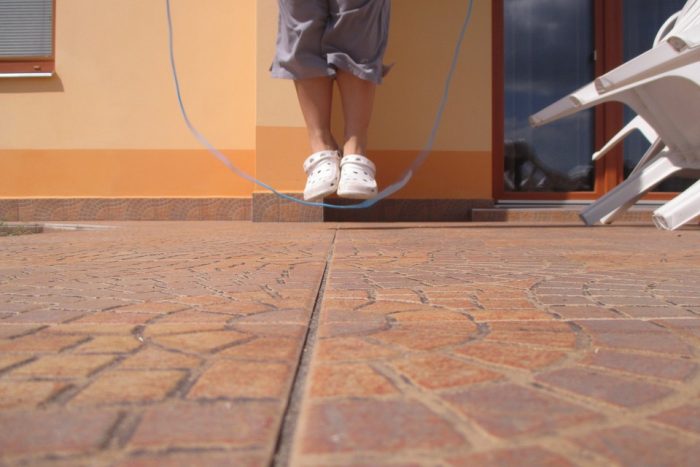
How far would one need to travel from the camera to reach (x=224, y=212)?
446cm

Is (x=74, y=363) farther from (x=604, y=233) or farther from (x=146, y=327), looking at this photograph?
(x=604, y=233)

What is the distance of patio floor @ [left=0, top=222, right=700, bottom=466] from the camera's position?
1.34 ft

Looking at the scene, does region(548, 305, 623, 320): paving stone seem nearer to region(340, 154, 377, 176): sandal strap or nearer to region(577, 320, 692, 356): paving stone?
region(577, 320, 692, 356): paving stone

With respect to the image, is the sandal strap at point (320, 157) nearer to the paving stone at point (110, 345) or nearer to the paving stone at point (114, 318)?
the paving stone at point (114, 318)

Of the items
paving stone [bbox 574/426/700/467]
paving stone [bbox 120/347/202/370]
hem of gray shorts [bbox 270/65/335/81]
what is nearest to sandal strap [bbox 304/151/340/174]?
hem of gray shorts [bbox 270/65/335/81]

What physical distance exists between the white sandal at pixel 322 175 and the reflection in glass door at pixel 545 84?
2661mm

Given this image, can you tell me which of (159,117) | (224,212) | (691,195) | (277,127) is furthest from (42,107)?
(691,195)

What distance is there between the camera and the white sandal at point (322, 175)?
8.01 ft

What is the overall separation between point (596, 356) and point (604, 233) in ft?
7.17

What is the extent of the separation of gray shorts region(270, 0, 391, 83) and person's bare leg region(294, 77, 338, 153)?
58 millimetres

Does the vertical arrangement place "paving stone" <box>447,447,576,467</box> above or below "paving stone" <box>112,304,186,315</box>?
below

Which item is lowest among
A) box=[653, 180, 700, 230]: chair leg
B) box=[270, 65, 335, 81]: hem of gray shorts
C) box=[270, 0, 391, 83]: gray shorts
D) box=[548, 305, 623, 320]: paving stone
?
box=[548, 305, 623, 320]: paving stone

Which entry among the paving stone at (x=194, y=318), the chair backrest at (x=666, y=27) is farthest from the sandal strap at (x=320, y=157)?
the paving stone at (x=194, y=318)

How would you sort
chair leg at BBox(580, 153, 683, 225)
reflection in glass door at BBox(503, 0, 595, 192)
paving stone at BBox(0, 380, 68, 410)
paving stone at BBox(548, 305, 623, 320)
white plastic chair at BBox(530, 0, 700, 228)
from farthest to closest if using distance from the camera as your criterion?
reflection in glass door at BBox(503, 0, 595, 192)
chair leg at BBox(580, 153, 683, 225)
white plastic chair at BBox(530, 0, 700, 228)
paving stone at BBox(548, 305, 623, 320)
paving stone at BBox(0, 380, 68, 410)
